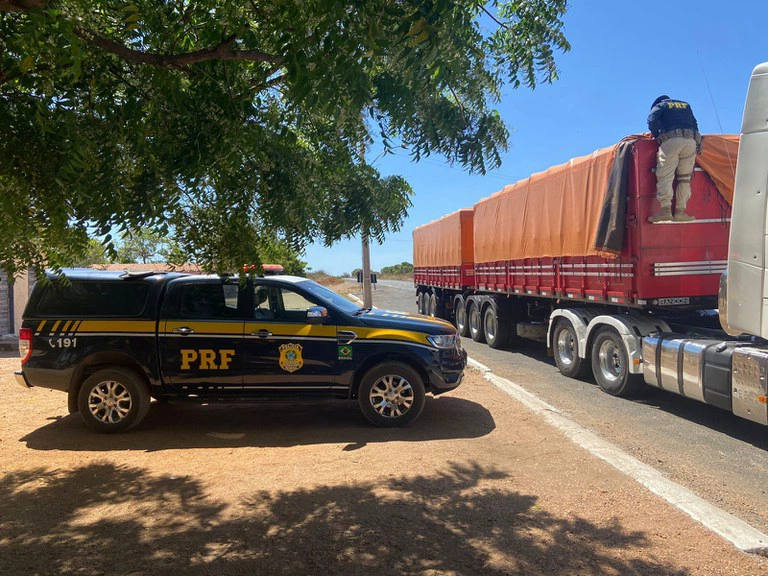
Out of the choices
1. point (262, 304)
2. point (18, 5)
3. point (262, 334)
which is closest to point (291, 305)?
point (262, 304)

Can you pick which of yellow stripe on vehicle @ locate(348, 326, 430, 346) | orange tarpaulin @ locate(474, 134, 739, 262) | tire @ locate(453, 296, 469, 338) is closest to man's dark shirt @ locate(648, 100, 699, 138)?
orange tarpaulin @ locate(474, 134, 739, 262)

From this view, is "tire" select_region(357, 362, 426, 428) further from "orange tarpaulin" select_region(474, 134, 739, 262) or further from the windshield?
"orange tarpaulin" select_region(474, 134, 739, 262)

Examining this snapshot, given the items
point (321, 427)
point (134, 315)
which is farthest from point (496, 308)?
point (134, 315)

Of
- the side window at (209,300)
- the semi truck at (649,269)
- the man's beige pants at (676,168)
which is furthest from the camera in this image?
the man's beige pants at (676,168)

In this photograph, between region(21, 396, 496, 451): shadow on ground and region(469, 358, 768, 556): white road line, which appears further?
region(21, 396, 496, 451): shadow on ground

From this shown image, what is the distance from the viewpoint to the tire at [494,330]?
13016mm

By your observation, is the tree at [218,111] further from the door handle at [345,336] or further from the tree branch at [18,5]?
the door handle at [345,336]

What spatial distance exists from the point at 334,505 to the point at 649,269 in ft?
17.6

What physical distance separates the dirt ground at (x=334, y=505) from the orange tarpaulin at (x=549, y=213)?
363cm

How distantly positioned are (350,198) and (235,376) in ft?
8.87

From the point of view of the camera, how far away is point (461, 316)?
16.3 meters

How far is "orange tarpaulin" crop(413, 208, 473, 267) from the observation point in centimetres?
1561

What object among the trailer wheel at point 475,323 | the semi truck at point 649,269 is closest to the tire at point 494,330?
the trailer wheel at point 475,323

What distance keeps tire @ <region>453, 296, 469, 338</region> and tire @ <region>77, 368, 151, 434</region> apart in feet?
34.1
